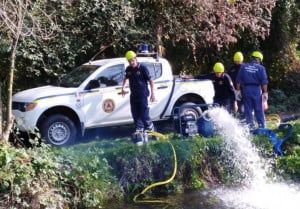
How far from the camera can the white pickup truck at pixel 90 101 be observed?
34.2ft

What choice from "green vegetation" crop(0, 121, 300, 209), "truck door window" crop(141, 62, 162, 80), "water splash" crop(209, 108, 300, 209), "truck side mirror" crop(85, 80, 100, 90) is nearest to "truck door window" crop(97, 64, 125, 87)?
"truck side mirror" crop(85, 80, 100, 90)

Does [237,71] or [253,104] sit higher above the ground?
[237,71]

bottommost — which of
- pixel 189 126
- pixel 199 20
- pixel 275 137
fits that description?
pixel 275 137

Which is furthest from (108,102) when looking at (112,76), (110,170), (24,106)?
(110,170)

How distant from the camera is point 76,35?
13641 mm

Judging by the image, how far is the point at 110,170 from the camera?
349 inches

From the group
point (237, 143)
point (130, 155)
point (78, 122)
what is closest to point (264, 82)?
point (237, 143)

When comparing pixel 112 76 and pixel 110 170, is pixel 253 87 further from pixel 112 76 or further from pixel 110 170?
pixel 110 170

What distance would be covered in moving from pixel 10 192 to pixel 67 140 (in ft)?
11.2

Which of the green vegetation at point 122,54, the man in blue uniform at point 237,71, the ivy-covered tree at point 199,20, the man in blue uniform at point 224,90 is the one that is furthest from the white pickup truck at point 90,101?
the ivy-covered tree at point 199,20

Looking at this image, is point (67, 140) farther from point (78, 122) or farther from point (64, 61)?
point (64, 61)

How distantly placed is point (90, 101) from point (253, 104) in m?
3.43

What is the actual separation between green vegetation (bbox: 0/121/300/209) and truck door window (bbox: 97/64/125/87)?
5.01ft

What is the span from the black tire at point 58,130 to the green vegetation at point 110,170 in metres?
1.06
